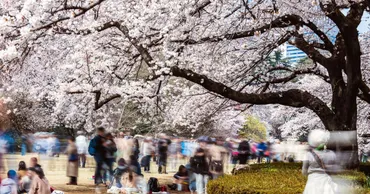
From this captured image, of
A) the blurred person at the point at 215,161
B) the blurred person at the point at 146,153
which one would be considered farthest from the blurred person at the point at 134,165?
the blurred person at the point at 146,153

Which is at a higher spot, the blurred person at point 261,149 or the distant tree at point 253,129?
the distant tree at point 253,129

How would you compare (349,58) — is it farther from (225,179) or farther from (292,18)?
(225,179)

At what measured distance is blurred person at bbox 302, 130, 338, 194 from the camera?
6.38 meters

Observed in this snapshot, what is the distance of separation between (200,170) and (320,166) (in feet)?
22.6

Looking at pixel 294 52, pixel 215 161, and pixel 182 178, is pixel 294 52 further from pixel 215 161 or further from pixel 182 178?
pixel 182 178

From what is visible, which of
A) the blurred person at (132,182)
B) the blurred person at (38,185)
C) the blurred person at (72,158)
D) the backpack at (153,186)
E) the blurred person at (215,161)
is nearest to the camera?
→ the blurred person at (38,185)

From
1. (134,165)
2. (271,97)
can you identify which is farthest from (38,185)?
(271,97)

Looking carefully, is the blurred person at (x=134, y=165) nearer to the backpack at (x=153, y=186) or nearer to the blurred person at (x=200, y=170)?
the backpack at (x=153, y=186)

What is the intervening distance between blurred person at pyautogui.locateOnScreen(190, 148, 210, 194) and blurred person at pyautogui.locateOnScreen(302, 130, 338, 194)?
669cm

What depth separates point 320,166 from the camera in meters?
6.44

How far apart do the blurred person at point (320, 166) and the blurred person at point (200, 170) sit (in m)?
6.69

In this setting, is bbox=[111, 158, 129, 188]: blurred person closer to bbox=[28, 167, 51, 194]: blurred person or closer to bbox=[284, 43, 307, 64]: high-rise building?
bbox=[28, 167, 51, 194]: blurred person

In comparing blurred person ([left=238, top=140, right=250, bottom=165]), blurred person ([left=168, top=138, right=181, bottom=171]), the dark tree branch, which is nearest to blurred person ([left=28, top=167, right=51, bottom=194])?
the dark tree branch

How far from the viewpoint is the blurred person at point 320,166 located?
638 centimetres
